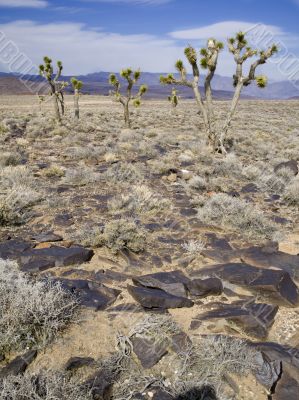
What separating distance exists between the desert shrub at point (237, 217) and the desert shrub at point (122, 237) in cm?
189

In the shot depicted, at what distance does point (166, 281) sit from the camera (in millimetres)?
5383

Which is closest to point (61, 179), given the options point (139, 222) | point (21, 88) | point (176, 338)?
point (139, 222)

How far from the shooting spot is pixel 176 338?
4.18m

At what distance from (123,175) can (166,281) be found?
5765 mm

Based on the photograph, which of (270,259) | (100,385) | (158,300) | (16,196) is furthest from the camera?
(16,196)

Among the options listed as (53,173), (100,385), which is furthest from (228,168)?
(100,385)

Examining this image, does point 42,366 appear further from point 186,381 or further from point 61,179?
point 61,179

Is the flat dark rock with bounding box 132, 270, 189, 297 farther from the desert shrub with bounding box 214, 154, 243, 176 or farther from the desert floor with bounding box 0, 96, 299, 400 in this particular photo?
the desert shrub with bounding box 214, 154, 243, 176

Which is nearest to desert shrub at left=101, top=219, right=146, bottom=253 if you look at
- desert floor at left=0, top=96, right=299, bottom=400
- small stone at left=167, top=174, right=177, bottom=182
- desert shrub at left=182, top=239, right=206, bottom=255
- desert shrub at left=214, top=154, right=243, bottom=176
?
desert floor at left=0, top=96, right=299, bottom=400

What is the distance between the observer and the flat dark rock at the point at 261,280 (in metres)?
5.07

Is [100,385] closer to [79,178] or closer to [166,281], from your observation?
[166,281]

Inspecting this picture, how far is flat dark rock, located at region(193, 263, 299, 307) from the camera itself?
200 inches

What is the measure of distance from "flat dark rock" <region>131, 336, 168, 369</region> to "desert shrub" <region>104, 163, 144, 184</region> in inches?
258

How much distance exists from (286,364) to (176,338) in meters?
1.19
